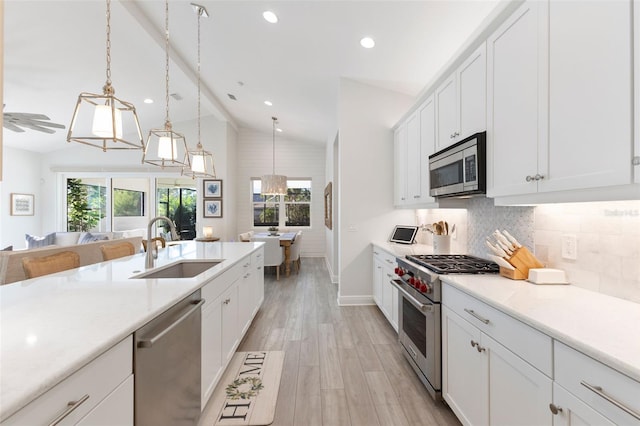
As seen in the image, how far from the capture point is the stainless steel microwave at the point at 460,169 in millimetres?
1878

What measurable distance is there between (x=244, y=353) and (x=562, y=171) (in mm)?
2753

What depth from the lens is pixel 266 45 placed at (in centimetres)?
350

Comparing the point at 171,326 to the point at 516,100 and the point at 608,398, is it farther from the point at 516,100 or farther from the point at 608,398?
the point at 516,100

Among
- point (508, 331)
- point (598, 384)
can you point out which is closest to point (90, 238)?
point (508, 331)

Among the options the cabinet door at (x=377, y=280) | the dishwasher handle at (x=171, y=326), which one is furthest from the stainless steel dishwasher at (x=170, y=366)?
the cabinet door at (x=377, y=280)

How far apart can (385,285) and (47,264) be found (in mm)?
3120

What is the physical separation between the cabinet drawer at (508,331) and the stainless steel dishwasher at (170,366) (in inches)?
59.0

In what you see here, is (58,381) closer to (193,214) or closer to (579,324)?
(579,324)

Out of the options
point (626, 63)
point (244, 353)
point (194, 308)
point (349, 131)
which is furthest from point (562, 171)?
point (349, 131)

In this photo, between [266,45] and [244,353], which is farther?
[266,45]

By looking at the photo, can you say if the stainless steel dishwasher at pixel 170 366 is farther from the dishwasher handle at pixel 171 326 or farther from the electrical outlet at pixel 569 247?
the electrical outlet at pixel 569 247

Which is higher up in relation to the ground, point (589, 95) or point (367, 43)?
point (367, 43)

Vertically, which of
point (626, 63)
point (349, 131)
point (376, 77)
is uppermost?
point (376, 77)

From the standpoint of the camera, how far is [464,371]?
5.21ft
